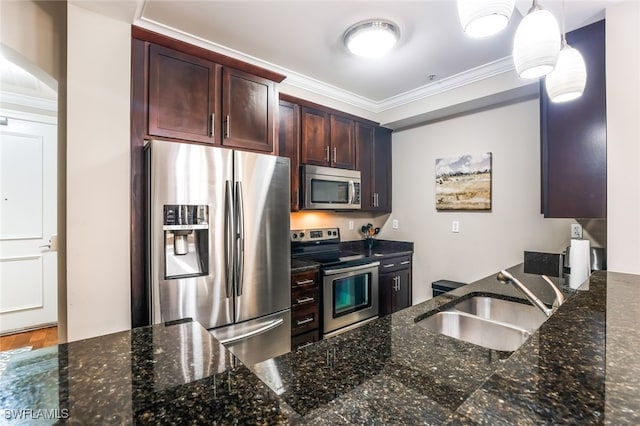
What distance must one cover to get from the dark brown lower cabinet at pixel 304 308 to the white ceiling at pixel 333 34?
183 cm

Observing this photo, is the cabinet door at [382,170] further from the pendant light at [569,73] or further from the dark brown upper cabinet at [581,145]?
the pendant light at [569,73]

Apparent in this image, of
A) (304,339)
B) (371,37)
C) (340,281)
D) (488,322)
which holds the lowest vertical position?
(304,339)

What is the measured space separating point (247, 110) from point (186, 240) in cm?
110

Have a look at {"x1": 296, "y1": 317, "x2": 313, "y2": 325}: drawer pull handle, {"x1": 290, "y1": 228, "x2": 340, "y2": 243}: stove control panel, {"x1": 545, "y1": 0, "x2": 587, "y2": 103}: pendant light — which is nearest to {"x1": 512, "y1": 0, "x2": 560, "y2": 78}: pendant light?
{"x1": 545, "y1": 0, "x2": 587, "y2": 103}: pendant light

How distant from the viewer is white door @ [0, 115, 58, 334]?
3.32 metres

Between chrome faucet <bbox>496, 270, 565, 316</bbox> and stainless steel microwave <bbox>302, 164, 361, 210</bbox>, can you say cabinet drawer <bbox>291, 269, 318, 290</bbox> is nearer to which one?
stainless steel microwave <bbox>302, 164, 361, 210</bbox>

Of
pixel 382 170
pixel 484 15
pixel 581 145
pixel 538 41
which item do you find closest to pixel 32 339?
pixel 382 170

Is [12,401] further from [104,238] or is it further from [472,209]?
[472,209]

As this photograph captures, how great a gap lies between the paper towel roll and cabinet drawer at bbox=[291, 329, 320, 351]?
1830 mm

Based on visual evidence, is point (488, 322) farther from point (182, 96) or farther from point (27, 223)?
point (27, 223)

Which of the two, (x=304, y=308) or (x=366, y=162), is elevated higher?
(x=366, y=162)

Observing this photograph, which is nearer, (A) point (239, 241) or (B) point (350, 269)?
(A) point (239, 241)

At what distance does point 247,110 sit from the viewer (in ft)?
7.50

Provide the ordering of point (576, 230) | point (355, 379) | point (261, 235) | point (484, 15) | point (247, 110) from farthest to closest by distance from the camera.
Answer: point (576, 230) < point (247, 110) < point (261, 235) < point (484, 15) < point (355, 379)
